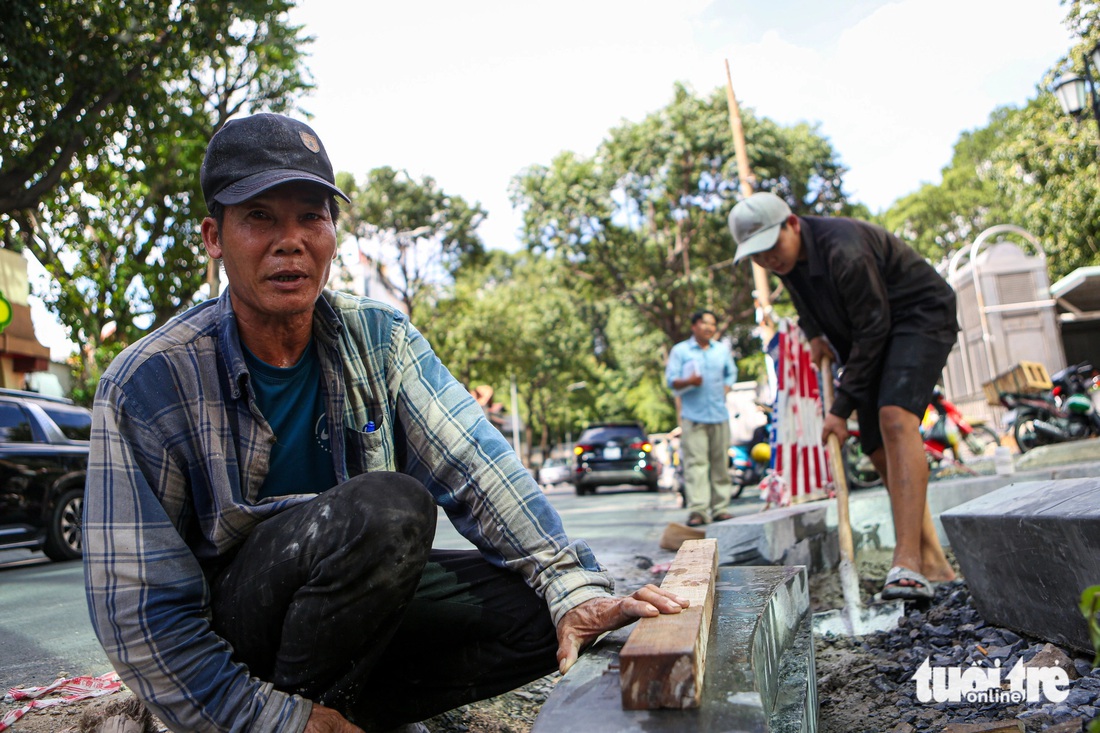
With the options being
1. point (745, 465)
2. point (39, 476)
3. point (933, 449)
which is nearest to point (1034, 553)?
point (39, 476)

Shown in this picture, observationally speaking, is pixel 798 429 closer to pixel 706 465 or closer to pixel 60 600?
pixel 706 465

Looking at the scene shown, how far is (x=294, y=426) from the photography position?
6.97 feet

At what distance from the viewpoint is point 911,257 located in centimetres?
411

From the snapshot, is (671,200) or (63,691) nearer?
(63,691)

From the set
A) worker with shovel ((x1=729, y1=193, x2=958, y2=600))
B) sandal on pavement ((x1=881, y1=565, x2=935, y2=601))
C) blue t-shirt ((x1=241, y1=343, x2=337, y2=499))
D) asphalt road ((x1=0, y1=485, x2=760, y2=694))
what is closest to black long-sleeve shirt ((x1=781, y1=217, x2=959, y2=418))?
worker with shovel ((x1=729, y1=193, x2=958, y2=600))

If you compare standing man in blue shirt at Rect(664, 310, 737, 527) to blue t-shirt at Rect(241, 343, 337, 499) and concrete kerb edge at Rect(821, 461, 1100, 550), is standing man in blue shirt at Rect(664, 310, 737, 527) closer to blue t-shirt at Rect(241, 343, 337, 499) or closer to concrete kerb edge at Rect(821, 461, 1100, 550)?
concrete kerb edge at Rect(821, 461, 1100, 550)

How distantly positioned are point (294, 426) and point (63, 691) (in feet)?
5.44

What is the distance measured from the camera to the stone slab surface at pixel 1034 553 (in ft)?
7.53

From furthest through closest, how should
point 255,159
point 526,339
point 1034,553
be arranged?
point 526,339
point 1034,553
point 255,159

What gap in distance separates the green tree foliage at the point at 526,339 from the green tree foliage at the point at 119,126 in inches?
522

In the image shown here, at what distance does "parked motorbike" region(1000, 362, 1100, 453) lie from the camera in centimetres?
1151

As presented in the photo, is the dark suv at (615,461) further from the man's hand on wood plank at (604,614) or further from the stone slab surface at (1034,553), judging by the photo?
the man's hand on wood plank at (604,614)

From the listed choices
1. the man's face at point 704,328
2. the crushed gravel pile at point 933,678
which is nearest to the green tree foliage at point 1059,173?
the man's face at point 704,328

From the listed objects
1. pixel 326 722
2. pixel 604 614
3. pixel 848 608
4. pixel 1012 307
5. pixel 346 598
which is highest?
pixel 1012 307
